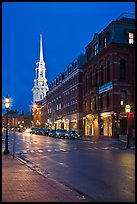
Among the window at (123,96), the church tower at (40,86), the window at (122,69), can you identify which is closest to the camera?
the window at (123,96)

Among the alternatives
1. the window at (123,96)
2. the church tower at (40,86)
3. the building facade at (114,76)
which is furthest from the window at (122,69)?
the church tower at (40,86)

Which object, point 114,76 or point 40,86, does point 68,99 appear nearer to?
point 114,76

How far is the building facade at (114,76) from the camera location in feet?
175

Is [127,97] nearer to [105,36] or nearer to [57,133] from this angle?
[105,36]

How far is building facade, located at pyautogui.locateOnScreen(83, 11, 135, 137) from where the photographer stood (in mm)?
53344

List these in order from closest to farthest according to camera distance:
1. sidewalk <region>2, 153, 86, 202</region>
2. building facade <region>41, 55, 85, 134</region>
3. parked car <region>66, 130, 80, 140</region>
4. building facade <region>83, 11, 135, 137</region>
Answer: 1. sidewalk <region>2, 153, 86, 202</region>
2. building facade <region>83, 11, 135, 137</region>
3. parked car <region>66, 130, 80, 140</region>
4. building facade <region>41, 55, 85, 134</region>

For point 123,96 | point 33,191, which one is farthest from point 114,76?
point 33,191

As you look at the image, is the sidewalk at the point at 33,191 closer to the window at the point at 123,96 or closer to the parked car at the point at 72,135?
the window at the point at 123,96

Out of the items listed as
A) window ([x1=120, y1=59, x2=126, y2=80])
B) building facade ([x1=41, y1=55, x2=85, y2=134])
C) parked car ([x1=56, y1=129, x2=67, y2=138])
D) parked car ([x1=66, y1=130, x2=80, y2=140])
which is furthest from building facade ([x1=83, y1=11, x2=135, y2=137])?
building facade ([x1=41, y1=55, x2=85, y2=134])

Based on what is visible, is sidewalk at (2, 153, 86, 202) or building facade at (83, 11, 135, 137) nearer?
sidewalk at (2, 153, 86, 202)

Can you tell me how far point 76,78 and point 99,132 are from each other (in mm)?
20021

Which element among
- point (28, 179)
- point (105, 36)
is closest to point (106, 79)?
point (105, 36)

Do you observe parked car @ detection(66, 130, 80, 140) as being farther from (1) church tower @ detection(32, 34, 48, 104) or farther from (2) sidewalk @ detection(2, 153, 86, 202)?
(1) church tower @ detection(32, 34, 48, 104)

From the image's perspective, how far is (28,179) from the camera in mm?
12070
